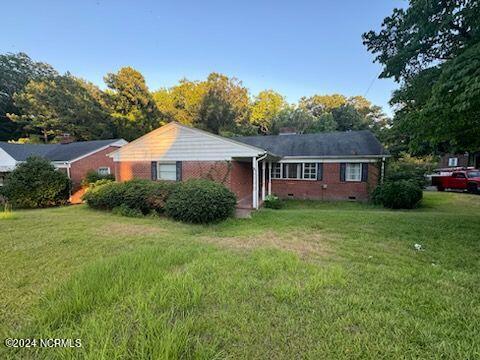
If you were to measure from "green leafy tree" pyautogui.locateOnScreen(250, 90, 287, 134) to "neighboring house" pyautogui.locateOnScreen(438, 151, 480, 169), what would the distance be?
79.2 ft

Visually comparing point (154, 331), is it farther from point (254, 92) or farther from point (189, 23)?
point (254, 92)

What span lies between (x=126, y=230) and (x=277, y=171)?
11.3 metres

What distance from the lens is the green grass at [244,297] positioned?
2203 mm

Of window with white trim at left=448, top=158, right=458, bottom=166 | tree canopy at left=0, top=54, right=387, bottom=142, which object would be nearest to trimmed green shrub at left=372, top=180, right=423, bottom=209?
tree canopy at left=0, top=54, right=387, bottom=142

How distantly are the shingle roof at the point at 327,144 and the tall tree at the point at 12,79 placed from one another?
118 feet

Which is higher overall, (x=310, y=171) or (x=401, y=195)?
(x=310, y=171)

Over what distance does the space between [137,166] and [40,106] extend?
86.8 feet

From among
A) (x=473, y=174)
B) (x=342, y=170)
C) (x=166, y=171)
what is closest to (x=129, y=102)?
(x=166, y=171)

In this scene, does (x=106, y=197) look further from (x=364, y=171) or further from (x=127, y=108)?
(x=127, y=108)

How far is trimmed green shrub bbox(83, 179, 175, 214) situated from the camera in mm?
10141

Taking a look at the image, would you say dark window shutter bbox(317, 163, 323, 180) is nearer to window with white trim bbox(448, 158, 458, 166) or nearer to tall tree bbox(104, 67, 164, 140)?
tall tree bbox(104, 67, 164, 140)

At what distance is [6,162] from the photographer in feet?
61.1

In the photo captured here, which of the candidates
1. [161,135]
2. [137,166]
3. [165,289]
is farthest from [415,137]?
[137,166]

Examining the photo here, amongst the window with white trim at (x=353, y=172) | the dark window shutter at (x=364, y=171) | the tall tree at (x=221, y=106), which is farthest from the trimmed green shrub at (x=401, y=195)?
the tall tree at (x=221, y=106)
